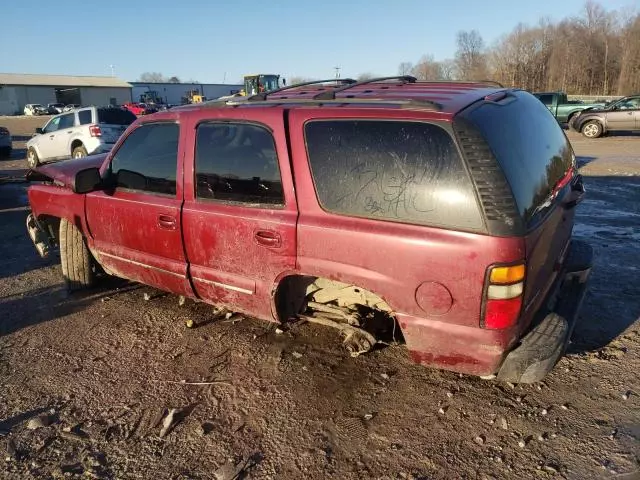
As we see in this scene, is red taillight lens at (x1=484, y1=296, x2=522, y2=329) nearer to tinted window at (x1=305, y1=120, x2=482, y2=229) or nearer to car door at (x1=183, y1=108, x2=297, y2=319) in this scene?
tinted window at (x1=305, y1=120, x2=482, y2=229)

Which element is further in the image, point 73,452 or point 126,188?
point 126,188

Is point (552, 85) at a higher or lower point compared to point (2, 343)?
higher

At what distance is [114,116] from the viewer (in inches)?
526

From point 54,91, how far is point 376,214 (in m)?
88.2

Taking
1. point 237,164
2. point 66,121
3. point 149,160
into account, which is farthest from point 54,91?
point 237,164

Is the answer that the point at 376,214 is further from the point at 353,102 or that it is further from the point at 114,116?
the point at 114,116

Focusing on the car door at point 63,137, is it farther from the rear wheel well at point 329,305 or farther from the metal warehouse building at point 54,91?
the metal warehouse building at point 54,91

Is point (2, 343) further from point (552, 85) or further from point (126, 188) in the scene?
point (552, 85)

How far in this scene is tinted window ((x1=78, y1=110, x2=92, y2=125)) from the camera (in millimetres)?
13203

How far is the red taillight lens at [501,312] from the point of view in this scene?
2420 mm

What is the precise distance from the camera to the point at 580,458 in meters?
2.43

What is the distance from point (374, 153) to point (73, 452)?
7.57 ft

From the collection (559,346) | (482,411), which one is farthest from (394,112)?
(482,411)

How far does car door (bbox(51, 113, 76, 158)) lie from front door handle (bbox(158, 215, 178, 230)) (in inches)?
456
